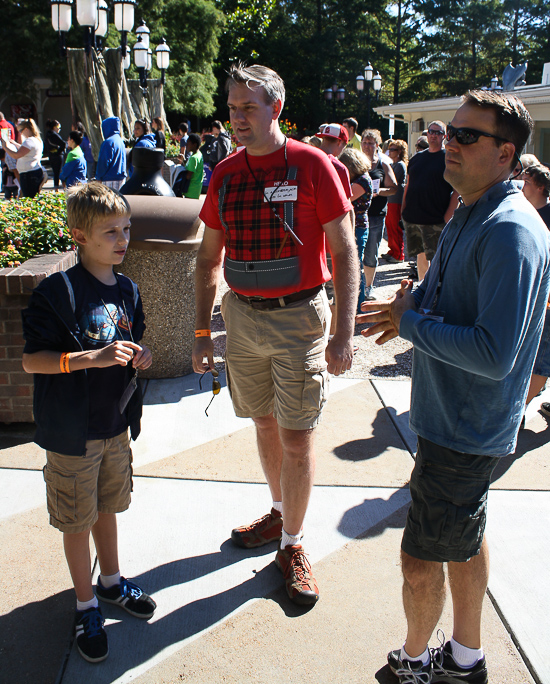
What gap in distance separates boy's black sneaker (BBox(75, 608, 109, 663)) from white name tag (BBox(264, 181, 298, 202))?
1.79 m

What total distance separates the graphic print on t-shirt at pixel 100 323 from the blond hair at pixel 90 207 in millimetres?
285

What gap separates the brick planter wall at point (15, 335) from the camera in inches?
147

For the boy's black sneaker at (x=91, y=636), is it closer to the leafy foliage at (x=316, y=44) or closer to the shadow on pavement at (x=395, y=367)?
the shadow on pavement at (x=395, y=367)

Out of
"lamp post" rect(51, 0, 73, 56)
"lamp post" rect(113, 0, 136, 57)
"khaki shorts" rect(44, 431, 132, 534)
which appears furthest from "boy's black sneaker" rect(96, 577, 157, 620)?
"lamp post" rect(113, 0, 136, 57)

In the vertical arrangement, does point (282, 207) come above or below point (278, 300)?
→ above

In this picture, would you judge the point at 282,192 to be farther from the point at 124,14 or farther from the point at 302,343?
the point at 124,14

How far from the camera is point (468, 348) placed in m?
1.77

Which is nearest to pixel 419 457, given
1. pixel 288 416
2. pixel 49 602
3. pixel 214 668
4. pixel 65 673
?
pixel 288 416

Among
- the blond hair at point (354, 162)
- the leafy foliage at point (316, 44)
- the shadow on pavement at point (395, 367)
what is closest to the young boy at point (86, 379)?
the shadow on pavement at point (395, 367)

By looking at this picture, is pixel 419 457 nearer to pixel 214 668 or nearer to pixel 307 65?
pixel 214 668

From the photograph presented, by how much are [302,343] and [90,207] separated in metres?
1.02

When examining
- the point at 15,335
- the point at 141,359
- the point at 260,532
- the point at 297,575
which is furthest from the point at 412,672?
the point at 15,335

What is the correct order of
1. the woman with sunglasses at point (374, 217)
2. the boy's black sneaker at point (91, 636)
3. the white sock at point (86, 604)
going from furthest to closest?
the woman with sunglasses at point (374, 217), the white sock at point (86, 604), the boy's black sneaker at point (91, 636)

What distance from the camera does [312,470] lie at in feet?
9.16
